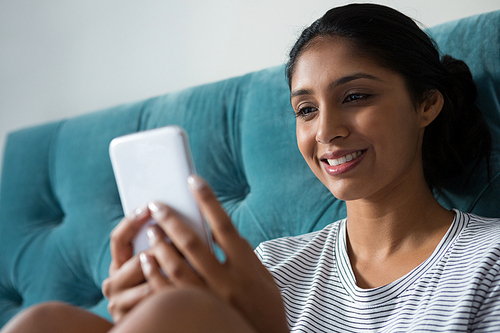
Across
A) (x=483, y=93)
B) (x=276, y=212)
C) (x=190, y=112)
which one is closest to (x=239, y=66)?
(x=190, y=112)

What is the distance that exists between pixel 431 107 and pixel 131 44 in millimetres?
947

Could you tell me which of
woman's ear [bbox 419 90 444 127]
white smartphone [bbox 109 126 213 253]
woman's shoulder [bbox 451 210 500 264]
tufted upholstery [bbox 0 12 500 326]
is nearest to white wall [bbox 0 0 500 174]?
tufted upholstery [bbox 0 12 500 326]

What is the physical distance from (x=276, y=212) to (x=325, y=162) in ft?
0.65

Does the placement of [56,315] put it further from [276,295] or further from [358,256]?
[358,256]

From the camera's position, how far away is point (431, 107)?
2.51 ft

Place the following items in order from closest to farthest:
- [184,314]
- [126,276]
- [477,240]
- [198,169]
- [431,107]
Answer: [184,314] → [126,276] → [477,240] → [431,107] → [198,169]

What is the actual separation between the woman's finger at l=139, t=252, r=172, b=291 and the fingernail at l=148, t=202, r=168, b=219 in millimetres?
51

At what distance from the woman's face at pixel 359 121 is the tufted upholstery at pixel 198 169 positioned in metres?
0.17

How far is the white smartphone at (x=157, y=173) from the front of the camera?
1.68ft

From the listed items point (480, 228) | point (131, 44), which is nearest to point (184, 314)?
point (480, 228)

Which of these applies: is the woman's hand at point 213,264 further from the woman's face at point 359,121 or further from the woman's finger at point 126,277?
the woman's face at point 359,121

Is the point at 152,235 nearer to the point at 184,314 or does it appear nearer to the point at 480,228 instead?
the point at 184,314

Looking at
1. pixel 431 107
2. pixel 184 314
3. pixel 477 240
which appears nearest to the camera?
pixel 184 314

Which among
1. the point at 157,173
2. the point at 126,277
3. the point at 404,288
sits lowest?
the point at 404,288
